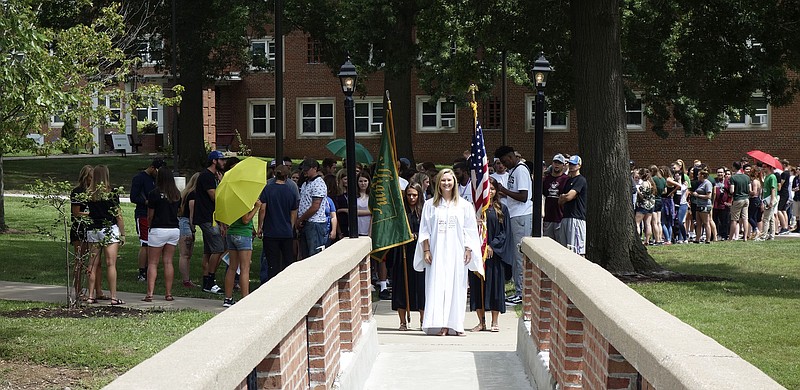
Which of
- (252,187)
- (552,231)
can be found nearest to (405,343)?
(252,187)

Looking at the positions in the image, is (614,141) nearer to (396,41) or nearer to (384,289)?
(384,289)

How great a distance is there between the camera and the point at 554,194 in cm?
1609

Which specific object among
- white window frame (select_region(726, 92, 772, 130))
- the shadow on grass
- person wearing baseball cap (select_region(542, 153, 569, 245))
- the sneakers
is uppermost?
white window frame (select_region(726, 92, 772, 130))

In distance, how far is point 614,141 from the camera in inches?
684

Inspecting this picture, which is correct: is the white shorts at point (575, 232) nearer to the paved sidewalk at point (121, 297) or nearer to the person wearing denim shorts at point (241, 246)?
the person wearing denim shorts at point (241, 246)

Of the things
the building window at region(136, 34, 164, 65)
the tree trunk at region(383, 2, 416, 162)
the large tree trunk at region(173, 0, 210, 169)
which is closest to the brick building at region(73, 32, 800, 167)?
the large tree trunk at region(173, 0, 210, 169)

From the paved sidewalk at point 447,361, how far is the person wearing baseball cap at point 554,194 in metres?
2.91

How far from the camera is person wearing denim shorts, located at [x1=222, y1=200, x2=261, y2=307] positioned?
45.3 feet

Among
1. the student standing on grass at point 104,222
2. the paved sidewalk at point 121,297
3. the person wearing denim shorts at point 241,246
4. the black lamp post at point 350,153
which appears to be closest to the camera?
the black lamp post at point 350,153

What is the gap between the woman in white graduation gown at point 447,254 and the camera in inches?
480

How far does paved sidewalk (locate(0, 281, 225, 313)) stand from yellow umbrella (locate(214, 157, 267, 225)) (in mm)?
1198

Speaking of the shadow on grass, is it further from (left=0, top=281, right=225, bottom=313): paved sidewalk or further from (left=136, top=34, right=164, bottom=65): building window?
(left=136, top=34, right=164, bottom=65): building window

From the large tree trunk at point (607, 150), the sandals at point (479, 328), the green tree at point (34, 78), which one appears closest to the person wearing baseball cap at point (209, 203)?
the green tree at point (34, 78)

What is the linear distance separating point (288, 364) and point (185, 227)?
401 inches
